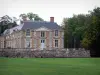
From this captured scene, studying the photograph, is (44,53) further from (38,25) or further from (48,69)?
(48,69)

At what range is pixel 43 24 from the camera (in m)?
58.8

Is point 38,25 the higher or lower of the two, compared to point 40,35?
higher

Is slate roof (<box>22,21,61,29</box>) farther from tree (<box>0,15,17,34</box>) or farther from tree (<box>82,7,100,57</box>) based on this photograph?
tree (<box>0,15,17,34</box>)

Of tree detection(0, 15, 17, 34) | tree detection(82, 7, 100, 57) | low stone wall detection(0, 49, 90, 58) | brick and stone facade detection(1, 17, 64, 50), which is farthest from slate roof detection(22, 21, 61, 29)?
tree detection(0, 15, 17, 34)

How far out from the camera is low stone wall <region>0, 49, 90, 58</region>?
47.6 meters

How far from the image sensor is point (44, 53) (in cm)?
4809

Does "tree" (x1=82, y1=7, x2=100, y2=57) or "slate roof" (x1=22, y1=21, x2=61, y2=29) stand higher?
"slate roof" (x1=22, y1=21, x2=61, y2=29)

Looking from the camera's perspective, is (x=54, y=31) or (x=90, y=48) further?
(x=54, y=31)

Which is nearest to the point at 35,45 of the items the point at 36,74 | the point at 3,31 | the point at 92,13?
the point at 92,13

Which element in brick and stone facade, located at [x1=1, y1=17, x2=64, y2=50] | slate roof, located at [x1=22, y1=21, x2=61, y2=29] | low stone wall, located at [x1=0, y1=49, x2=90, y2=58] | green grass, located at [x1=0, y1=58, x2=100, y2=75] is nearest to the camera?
green grass, located at [x1=0, y1=58, x2=100, y2=75]

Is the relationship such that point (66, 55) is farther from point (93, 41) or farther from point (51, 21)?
point (51, 21)

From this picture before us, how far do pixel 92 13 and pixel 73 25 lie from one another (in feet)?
41.2

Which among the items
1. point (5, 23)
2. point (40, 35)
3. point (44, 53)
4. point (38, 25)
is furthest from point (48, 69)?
point (5, 23)

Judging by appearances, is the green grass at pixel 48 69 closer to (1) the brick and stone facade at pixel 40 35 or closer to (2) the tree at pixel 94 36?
(2) the tree at pixel 94 36
